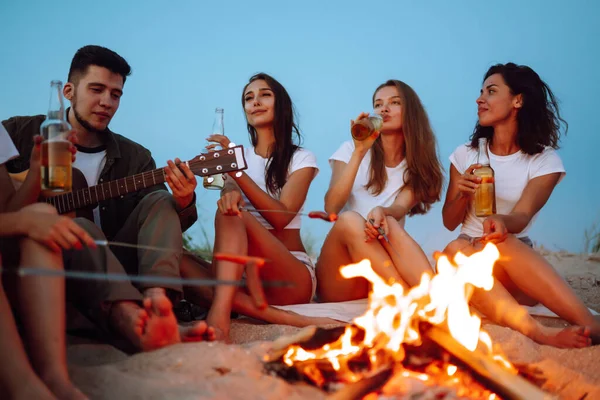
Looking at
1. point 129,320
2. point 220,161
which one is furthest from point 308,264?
point 129,320

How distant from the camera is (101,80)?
351 centimetres

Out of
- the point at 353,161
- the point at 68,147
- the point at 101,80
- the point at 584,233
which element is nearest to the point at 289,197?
the point at 353,161

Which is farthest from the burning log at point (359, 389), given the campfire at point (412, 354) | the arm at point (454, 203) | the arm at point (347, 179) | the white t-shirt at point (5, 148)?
the arm at point (347, 179)

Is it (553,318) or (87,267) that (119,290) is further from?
(553,318)

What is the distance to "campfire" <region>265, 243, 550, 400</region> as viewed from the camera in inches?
76.9

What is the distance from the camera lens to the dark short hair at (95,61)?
3.54 m

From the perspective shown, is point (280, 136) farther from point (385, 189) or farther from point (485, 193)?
point (485, 193)

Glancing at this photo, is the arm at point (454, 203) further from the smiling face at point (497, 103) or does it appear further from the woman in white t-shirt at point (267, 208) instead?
the woman in white t-shirt at point (267, 208)

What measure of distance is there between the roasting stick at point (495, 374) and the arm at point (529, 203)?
3.62ft

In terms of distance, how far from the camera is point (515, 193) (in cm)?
360

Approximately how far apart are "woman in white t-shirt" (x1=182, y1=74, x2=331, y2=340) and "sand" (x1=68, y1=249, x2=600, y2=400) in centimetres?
54

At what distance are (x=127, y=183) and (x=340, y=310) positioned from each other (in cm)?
117

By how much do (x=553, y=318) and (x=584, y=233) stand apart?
352 cm

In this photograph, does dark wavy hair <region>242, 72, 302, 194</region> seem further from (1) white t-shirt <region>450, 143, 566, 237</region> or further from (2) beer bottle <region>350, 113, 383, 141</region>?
(1) white t-shirt <region>450, 143, 566, 237</region>
